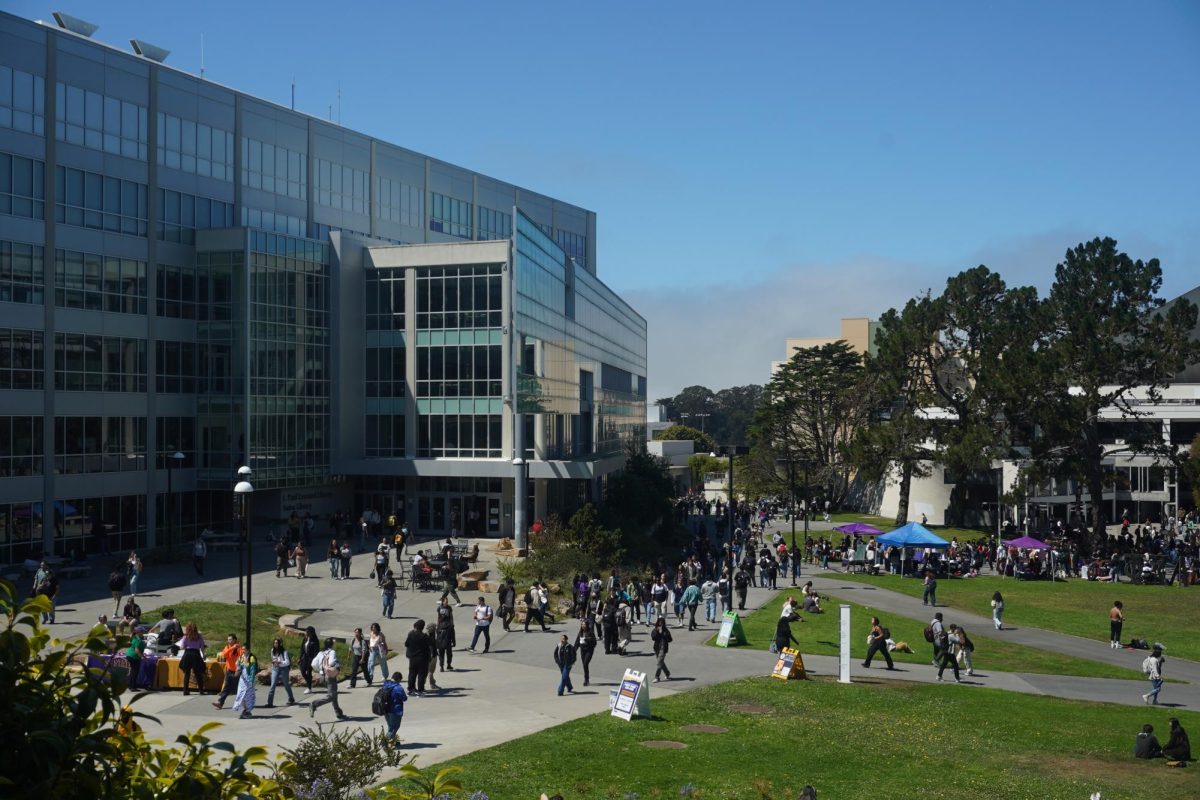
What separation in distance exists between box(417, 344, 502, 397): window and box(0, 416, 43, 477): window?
17.3 metres

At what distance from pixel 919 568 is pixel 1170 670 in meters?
19.6

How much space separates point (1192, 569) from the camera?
4688cm

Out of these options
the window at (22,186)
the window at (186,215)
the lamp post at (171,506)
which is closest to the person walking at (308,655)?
the lamp post at (171,506)

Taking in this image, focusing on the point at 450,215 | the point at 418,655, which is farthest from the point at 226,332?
the point at 418,655

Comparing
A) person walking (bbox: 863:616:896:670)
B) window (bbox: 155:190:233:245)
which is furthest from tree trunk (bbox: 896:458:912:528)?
window (bbox: 155:190:233:245)

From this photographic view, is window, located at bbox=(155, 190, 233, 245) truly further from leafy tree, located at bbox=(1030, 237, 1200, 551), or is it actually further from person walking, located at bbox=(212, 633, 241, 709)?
leafy tree, located at bbox=(1030, 237, 1200, 551)

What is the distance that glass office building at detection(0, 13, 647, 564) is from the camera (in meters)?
44.0

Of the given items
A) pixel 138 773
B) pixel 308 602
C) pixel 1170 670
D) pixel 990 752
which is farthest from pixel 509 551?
pixel 138 773

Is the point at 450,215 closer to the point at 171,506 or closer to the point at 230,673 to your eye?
the point at 171,506

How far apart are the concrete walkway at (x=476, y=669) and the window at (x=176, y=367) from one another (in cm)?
1013

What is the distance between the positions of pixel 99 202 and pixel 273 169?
37.5 feet

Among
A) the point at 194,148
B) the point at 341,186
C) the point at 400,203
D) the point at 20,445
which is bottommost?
the point at 20,445

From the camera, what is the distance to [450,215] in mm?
72875

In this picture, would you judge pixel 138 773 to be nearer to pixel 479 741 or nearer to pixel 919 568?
pixel 479 741
